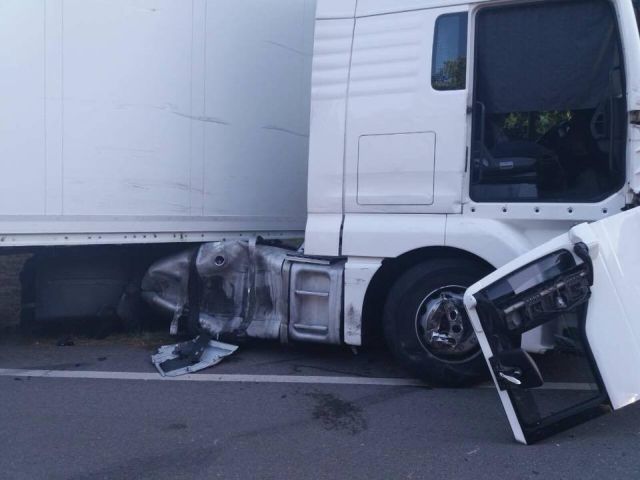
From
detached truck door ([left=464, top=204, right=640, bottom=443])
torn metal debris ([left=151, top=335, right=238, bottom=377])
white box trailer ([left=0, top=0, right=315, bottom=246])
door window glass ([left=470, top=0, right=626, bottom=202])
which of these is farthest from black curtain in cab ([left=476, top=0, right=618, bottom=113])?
torn metal debris ([left=151, top=335, right=238, bottom=377])

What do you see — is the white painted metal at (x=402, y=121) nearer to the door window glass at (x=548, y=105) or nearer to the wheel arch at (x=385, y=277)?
the door window glass at (x=548, y=105)

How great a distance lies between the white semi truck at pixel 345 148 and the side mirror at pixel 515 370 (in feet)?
2.45

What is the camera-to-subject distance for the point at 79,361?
20.4 feet

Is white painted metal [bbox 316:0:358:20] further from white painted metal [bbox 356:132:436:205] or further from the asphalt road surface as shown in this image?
the asphalt road surface

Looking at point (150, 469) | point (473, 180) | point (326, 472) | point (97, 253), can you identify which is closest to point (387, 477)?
point (326, 472)

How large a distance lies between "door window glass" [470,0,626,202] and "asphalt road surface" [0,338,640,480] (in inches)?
63.9

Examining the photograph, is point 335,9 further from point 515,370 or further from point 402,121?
point 515,370

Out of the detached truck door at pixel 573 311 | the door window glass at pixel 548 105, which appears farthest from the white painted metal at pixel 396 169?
the detached truck door at pixel 573 311

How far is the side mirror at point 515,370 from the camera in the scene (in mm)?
4016

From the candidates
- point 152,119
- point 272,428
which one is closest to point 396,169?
point 272,428

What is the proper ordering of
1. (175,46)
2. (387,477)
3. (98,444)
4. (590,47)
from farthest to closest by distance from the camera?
(175,46)
(590,47)
(98,444)
(387,477)

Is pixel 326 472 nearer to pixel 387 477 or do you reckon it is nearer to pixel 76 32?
pixel 387 477

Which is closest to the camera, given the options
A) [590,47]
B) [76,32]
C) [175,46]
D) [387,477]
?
[387,477]

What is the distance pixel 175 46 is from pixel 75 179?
1.50 m
